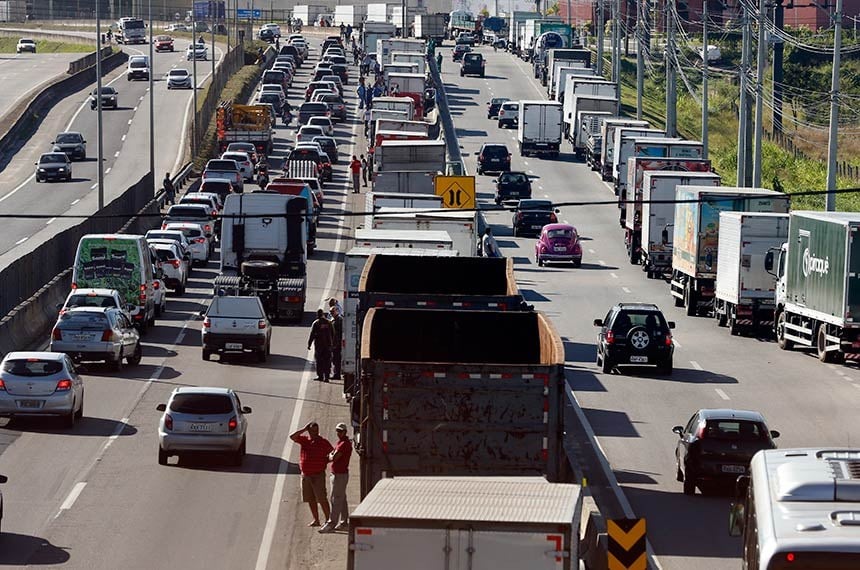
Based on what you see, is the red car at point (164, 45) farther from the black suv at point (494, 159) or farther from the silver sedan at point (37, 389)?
the silver sedan at point (37, 389)

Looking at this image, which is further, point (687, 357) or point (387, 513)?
point (687, 357)

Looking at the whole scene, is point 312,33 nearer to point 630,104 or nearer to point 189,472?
point 630,104

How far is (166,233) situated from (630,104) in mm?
80898

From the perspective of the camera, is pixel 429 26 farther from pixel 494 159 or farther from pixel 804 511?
pixel 804 511

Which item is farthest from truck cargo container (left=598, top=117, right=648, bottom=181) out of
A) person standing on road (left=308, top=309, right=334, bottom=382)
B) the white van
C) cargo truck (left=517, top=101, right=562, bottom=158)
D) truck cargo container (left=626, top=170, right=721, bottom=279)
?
person standing on road (left=308, top=309, right=334, bottom=382)

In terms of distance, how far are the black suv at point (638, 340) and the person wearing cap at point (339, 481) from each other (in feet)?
54.6

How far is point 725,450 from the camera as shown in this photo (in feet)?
85.4

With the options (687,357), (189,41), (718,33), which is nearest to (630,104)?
(718,33)

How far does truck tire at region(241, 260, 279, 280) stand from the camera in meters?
47.6

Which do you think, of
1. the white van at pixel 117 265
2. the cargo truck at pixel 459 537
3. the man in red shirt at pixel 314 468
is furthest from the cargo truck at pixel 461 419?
the white van at pixel 117 265

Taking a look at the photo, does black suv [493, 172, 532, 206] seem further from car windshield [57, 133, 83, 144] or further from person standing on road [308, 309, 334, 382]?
person standing on road [308, 309, 334, 382]

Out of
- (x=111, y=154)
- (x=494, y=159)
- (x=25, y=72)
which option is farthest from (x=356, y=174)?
(x=25, y=72)

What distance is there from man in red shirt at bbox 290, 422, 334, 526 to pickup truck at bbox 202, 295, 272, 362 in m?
16.3

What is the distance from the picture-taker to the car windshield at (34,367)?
31.3 metres
